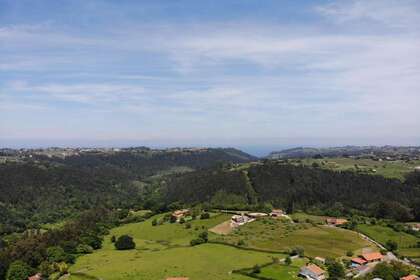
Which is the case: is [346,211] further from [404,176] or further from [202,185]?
[202,185]

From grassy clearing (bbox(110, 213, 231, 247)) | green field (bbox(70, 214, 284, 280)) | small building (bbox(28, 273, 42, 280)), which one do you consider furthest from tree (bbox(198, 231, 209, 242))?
small building (bbox(28, 273, 42, 280))

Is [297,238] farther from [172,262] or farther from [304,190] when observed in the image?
[304,190]

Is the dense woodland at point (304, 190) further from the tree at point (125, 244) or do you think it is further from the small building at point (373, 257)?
the small building at point (373, 257)

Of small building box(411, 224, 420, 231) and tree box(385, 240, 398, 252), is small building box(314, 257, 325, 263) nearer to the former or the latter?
tree box(385, 240, 398, 252)

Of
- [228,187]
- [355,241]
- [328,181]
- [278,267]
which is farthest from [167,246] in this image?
[328,181]

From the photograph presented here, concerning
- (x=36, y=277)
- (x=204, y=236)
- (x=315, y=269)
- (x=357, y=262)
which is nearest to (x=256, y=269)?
(x=315, y=269)

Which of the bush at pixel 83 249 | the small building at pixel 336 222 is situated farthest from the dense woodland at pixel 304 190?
the bush at pixel 83 249
